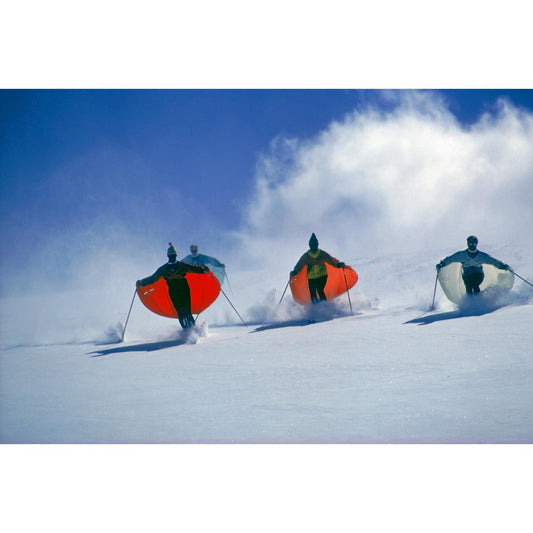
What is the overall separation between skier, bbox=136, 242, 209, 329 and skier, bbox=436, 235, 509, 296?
1792 mm

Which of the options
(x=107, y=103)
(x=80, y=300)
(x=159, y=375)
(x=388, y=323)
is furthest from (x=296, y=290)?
(x=107, y=103)

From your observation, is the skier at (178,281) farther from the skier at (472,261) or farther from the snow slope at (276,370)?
the skier at (472,261)

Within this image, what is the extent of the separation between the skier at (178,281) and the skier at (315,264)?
0.73 meters

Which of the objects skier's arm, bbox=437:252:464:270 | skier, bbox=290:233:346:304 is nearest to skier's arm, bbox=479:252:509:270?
skier's arm, bbox=437:252:464:270

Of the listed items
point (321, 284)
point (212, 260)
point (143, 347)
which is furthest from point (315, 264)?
point (143, 347)

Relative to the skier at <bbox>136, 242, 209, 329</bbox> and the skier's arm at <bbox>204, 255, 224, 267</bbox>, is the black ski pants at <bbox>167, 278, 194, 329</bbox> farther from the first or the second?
the skier's arm at <bbox>204, 255, 224, 267</bbox>

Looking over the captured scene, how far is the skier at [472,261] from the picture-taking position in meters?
4.12

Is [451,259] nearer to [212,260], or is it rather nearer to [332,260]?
[332,260]

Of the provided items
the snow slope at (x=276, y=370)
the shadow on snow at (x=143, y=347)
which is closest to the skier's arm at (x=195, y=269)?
the snow slope at (x=276, y=370)

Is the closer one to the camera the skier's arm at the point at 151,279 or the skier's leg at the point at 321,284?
the skier's arm at the point at 151,279

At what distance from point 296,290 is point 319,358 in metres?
0.86

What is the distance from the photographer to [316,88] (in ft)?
13.4

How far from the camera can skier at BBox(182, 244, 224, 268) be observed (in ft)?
14.2

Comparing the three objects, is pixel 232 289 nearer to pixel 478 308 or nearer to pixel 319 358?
pixel 319 358
